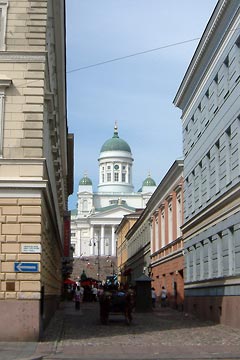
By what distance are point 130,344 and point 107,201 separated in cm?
14304

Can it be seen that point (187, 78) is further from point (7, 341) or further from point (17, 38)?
point (7, 341)

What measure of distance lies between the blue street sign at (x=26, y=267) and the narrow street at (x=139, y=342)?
199cm

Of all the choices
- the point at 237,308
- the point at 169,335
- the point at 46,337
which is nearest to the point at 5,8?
the point at 46,337

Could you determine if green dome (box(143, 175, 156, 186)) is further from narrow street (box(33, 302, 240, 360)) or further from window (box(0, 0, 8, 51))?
window (box(0, 0, 8, 51))

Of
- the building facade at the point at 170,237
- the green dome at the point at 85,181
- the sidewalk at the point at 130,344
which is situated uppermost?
the green dome at the point at 85,181

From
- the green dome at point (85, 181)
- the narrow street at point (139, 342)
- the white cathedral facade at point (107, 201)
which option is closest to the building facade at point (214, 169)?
the narrow street at point (139, 342)

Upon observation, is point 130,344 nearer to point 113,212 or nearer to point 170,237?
point 170,237

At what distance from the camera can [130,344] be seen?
1738 centimetres

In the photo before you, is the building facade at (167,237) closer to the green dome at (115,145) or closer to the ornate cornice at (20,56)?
the ornate cornice at (20,56)

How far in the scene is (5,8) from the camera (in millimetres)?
18562

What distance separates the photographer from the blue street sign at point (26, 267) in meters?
17.3

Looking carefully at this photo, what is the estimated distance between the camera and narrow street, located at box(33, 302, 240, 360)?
49.3ft

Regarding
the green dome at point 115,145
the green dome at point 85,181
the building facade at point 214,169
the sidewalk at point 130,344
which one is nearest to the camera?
the sidewalk at point 130,344

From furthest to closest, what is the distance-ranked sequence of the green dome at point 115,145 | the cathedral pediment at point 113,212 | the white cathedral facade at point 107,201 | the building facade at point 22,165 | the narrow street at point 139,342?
1. the green dome at point 115,145
2. the white cathedral facade at point 107,201
3. the cathedral pediment at point 113,212
4. the building facade at point 22,165
5. the narrow street at point 139,342
